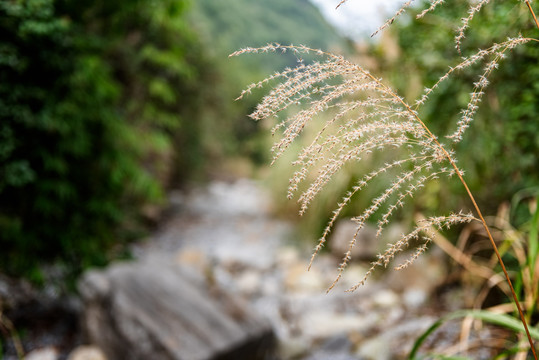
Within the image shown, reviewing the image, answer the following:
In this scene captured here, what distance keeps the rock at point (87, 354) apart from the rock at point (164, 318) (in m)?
0.03

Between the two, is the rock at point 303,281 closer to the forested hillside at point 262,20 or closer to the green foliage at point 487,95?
the green foliage at point 487,95

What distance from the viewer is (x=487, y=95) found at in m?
1.96

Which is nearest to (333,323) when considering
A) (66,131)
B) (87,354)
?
(87,354)

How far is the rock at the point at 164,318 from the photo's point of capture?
6.19 feet

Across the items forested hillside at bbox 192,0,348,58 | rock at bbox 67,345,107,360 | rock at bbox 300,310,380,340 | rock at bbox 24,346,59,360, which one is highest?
forested hillside at bbox 192,0,348,58

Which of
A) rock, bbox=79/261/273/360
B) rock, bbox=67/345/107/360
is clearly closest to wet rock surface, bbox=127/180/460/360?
rock, bbox=79/261/273/360

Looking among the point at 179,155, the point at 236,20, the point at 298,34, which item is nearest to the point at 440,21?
the point at 179,155

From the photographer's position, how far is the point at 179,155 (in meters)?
6.29

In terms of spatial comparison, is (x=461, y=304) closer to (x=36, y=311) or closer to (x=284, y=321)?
(x=284, y=321)

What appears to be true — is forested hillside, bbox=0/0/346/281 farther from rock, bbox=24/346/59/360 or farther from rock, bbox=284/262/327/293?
rock, bbox=284/262/327/293

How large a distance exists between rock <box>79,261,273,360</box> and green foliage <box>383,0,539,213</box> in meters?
1.54

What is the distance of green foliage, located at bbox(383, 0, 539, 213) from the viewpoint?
160 centimetres

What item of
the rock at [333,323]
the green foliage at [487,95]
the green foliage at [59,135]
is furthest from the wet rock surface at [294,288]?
the green foliage at [487,95]

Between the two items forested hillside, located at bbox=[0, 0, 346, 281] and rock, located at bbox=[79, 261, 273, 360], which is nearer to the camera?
forested hillside, located at bbox=[0, 0, 346, 281]
